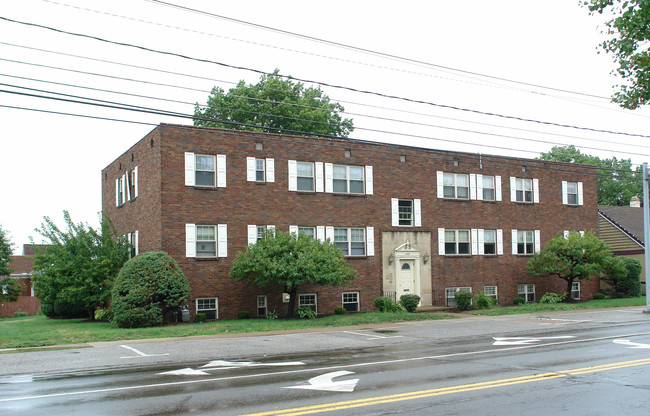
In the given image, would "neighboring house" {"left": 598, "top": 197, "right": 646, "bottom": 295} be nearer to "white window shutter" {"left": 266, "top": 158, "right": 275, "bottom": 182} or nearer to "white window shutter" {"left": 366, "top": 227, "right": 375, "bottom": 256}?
"white window shutter" {"left": 366, "top": 227, "right": 375, "bottom": 256}

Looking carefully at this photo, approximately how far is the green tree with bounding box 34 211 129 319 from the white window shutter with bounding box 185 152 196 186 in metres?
5.31

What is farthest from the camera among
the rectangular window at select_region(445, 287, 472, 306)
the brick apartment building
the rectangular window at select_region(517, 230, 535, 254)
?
the rectangular window at select_region(517, 230, 535, 254)

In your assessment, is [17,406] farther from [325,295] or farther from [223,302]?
[325,295]

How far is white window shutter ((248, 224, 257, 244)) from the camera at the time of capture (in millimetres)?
25234

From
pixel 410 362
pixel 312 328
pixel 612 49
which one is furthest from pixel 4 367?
pixel 612 49

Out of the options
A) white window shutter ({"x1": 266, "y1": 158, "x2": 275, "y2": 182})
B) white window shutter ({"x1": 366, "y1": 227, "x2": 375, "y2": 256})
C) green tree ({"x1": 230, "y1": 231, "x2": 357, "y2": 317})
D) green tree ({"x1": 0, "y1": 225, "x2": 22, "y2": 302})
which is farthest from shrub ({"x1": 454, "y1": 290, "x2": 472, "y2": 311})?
green tree ({"x1": 0, "y1": 225, "x2": 22, "y2": 302})

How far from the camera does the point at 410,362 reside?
12.8 meters

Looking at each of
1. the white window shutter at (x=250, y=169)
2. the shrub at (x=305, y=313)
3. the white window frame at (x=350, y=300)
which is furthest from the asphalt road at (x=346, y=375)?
the white window shutter at (x=250, y=169)

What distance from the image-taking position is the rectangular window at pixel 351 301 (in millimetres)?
27344

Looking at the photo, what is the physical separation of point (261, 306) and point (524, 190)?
1666cm

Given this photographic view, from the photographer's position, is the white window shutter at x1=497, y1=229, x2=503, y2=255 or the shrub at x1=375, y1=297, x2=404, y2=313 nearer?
A: the shrub at x1=375, y1=297, x2=404, y2=313

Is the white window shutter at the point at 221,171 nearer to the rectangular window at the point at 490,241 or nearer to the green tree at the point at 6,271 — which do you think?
the rectangular window at the point at 490,241

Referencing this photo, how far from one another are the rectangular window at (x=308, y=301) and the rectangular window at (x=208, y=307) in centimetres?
380

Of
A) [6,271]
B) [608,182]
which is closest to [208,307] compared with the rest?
[6,271]
